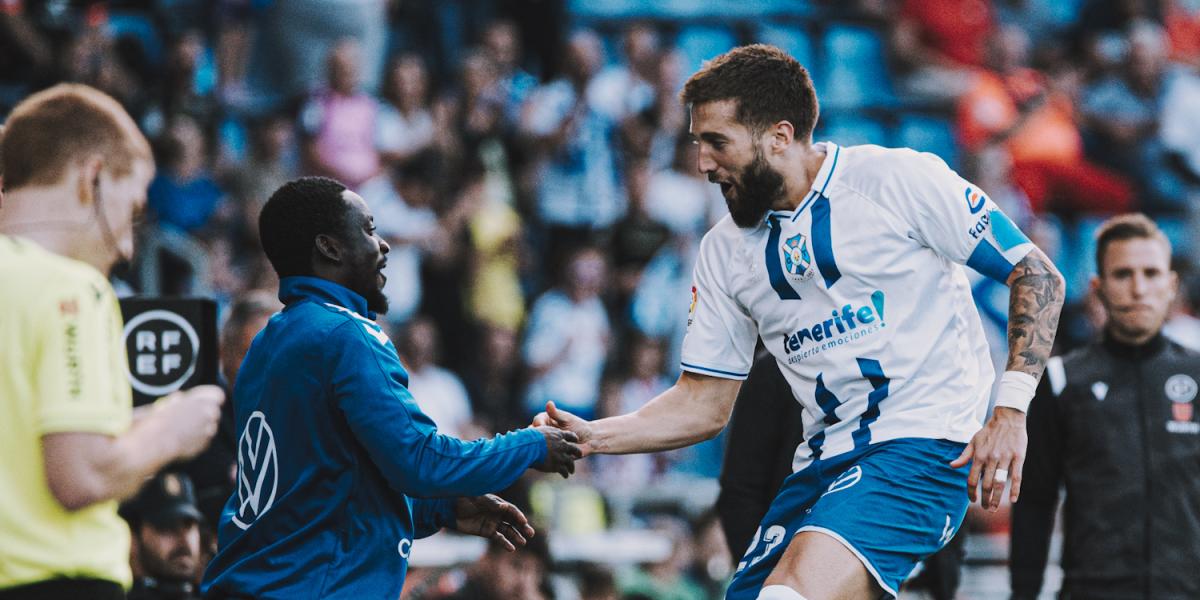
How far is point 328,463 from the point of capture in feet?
14.6

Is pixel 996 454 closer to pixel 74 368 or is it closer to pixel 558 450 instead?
pixel 558 450

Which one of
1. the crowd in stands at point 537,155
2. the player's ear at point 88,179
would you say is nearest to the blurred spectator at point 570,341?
the crowd in stands at point 537,155

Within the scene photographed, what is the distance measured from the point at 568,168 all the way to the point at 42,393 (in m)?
8.74

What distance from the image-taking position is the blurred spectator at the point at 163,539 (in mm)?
6125

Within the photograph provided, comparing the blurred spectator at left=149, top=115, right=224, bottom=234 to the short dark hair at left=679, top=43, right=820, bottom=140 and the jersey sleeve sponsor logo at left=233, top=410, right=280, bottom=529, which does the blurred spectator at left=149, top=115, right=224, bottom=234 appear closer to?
the short dark hair at left=679, top=43, right=820, bottom=140

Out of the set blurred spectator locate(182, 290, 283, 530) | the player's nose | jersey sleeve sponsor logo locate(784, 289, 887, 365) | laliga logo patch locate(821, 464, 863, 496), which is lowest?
blurred spectator locate(182, 290, 283, 530)

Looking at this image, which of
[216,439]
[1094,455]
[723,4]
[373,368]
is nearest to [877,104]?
[723,4]

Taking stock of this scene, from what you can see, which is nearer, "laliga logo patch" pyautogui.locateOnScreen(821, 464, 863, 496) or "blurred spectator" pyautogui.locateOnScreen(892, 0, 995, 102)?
"laliga logo patch" pyautogui.locateOnScreen(821, 464, 863, 496)

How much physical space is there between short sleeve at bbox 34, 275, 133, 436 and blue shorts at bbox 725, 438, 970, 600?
2324 mm

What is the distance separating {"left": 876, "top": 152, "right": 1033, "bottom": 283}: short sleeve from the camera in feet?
16.4

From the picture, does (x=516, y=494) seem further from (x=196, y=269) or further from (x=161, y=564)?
(x=161, y=564)

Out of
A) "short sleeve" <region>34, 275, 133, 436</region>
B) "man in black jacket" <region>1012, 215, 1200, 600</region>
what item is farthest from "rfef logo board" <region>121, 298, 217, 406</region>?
"man in black jacket" <region>1012, 215, 1200, 600</region>

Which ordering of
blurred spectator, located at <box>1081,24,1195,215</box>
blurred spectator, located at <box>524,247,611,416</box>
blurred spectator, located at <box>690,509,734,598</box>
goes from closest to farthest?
blurred spectator, located at <box>690,509,734,598</box> < blurred spectator, located at <box>524,247,611,416</box> < blurred spectator, located at <box>1081,24,1195,215</box>

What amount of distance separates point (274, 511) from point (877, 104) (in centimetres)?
1114
